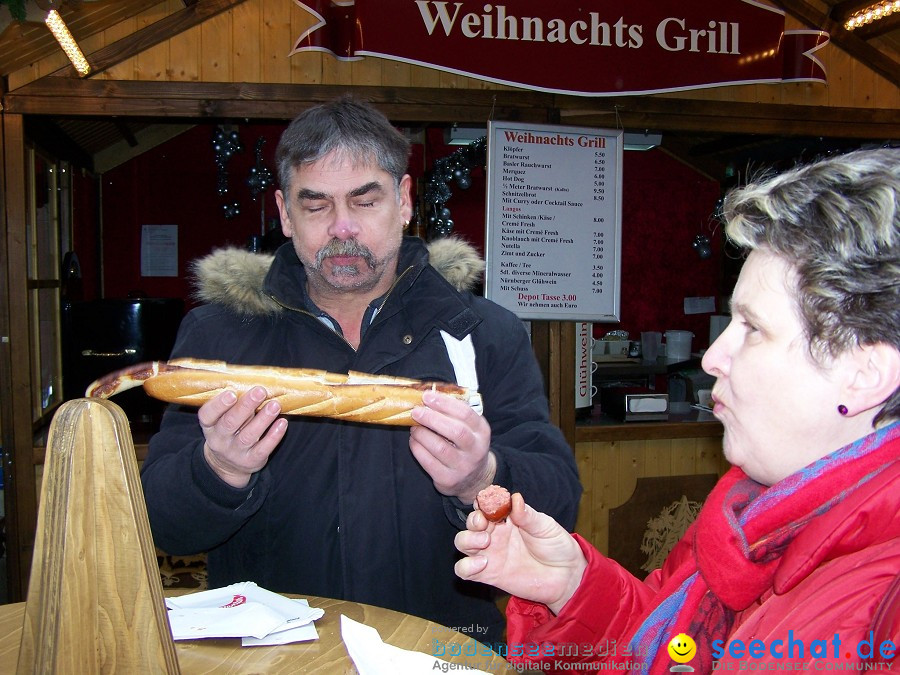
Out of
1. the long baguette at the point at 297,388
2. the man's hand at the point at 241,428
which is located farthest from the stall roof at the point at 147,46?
the man's hand at the point at 241,428

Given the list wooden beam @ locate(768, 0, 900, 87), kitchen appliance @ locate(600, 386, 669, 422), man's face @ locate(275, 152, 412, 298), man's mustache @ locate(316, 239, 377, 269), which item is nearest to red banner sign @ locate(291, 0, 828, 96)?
wooden beam @ locate(768, 0, 900, 87)

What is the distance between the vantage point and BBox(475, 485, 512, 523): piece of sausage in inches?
54.9

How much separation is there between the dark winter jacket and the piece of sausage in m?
0.55

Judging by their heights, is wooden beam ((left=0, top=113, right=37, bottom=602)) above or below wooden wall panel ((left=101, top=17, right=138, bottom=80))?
below

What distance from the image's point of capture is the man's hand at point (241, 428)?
1631 millimetres

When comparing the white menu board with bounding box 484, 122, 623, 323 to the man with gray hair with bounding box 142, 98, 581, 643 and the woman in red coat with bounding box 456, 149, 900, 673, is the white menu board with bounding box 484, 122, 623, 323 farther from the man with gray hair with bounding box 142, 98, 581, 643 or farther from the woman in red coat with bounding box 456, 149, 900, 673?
the woman in red coat with bounding box 456, 149, 900, 673

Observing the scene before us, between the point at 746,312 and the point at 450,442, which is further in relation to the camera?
the point at 450,442

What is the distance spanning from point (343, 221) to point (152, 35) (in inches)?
110

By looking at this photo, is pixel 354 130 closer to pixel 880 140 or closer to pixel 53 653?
pixel 53 653

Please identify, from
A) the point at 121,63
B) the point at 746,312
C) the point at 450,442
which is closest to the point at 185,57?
the point at 121,63

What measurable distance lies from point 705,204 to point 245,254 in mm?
7681

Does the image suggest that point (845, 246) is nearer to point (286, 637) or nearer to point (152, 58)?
point (286, 637)

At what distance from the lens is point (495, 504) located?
1.40 m

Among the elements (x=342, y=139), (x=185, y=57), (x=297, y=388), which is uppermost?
(x=185, y=57)
